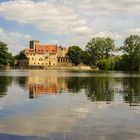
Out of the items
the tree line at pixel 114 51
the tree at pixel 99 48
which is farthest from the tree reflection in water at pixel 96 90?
the tree at pixel 99 48

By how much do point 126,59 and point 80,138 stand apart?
140760mm

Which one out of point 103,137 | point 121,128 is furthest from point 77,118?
point 103,137

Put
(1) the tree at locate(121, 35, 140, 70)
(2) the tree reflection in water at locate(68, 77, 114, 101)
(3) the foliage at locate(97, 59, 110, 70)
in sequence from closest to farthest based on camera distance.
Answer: (2) the tree reflection in water at locate(68, 77, 114, 101) → (1) the tree at locate(121, 35, 140, 70) → (3) the foliage at locate(97, 59, 110, 70)

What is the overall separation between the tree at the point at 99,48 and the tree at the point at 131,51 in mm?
34705

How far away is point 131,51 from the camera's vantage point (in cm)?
15150

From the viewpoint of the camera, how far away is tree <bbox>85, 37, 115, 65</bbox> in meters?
190

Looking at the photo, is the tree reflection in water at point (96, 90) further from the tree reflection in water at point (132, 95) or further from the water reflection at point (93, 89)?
the tree reflection in water at point (132, 95)

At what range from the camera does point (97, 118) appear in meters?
16.6

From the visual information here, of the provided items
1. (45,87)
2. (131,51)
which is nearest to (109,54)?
(131,51)

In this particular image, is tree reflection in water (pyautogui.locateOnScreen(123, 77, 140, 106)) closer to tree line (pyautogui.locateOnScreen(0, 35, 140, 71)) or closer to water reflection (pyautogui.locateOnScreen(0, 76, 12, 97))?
water reflection (pyautogui.locateOnScreen(0, 76, 12, 97))

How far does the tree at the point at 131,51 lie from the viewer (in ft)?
485

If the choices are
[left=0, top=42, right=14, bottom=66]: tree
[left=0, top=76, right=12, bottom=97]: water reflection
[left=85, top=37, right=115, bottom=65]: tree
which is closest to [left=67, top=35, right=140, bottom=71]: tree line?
[left=85, top=37, right=115, bottom=65]: tree

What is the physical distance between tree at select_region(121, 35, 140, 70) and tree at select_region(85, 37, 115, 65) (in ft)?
114

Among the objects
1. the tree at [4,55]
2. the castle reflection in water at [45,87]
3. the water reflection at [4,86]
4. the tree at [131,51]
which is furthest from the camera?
the tree at [4,55]
